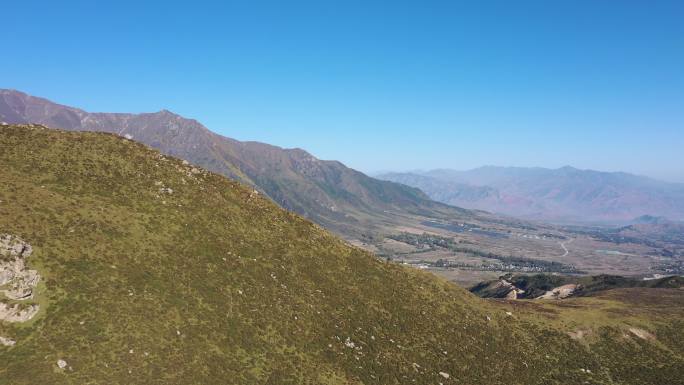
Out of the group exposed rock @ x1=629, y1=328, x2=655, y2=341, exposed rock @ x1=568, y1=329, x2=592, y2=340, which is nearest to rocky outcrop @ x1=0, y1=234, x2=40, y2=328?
exposed rock @ x1=568, y1=329, x2=592, y2=340

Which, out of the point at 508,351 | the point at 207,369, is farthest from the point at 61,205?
the point at 508,351

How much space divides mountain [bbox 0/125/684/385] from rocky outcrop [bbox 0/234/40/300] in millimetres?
145

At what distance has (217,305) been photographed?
168 feet

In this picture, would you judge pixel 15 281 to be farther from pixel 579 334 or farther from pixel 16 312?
pixel 579 334

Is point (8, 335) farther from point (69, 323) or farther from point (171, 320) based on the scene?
point (171, 320)

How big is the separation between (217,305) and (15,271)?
21.0 metres

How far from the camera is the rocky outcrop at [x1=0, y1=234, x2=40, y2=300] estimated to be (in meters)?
40.8

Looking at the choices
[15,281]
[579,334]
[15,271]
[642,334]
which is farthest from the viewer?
[642,334]

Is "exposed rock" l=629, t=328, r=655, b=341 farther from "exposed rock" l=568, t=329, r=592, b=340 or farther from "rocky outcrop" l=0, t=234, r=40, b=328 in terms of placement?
"rocky outcrop" l=0, t=234, r=40, b=328

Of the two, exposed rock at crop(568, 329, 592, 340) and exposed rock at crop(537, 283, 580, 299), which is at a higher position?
exposed rock at crop(568, 329, 592, 340)

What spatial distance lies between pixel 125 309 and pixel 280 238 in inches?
1242

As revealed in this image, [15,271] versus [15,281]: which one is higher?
[15,271]

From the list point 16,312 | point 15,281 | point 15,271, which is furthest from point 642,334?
point 15,271

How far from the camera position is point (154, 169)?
73500mm
